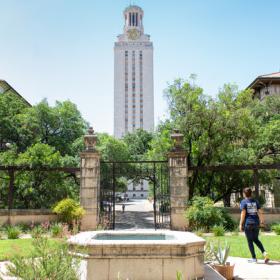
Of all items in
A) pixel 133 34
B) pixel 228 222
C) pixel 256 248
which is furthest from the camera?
pixel 133 34

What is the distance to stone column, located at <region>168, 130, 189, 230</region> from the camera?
13577 mm

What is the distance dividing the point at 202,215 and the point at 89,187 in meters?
5.15

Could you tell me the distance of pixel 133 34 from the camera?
97625mm

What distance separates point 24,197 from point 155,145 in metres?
8.53

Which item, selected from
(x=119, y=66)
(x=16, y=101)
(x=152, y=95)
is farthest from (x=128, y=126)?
(x=16, y=101)

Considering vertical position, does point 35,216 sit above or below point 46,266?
below

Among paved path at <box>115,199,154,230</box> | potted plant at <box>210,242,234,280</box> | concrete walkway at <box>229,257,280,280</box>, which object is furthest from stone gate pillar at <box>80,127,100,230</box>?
potted plant at <box>210,242,234,280</box>

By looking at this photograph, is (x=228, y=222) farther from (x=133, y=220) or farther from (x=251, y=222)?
(x=133, y=220)

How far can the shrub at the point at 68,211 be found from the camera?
13.7 metres

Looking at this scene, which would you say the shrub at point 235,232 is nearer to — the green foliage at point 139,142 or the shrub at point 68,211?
the shrub at point 68,211

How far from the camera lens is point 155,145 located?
18.9 meters

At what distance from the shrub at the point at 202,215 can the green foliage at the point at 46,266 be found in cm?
951

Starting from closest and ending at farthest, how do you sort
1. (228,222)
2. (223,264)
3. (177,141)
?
1. (223,264)
2. (228,222)
3. (177,141)

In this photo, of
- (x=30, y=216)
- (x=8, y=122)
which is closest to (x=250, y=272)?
(x=30, y=216)
